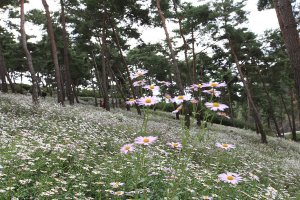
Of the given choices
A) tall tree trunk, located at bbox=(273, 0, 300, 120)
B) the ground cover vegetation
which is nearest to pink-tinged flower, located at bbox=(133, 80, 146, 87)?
the ground cover vegetation

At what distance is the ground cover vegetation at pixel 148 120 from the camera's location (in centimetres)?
358

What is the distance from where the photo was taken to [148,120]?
570 inches

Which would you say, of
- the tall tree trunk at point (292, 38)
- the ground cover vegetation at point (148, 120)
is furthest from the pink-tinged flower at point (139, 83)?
the tall tree trunk at point (292, 38)

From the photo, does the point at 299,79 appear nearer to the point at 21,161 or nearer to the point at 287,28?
the point at 287,28

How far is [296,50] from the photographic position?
7.61m

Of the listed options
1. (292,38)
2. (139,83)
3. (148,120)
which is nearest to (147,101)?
(139,83)

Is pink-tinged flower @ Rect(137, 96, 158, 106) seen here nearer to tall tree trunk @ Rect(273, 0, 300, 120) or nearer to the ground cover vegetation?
the ground cover vegetation

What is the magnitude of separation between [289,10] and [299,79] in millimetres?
1745

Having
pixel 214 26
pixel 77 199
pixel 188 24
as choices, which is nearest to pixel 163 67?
pixel 188 24

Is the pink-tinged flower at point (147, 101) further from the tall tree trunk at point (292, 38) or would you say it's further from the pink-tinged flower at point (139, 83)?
the tall tree trunk at point (292, 38)

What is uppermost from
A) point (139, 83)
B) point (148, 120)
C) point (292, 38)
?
point (292, 38)

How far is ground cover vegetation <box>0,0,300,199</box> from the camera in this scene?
11.7 ft

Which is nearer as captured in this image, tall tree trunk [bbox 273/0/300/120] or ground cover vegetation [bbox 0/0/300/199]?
ground cover vegetation [bbox 0/0/300/199]

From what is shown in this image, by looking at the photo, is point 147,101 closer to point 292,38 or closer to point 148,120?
point 292,38
